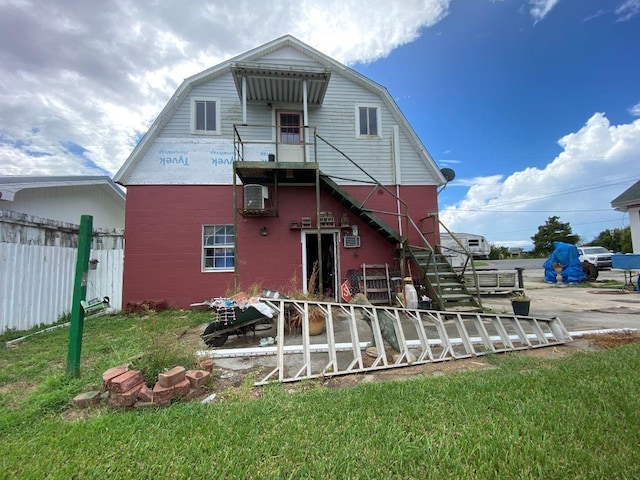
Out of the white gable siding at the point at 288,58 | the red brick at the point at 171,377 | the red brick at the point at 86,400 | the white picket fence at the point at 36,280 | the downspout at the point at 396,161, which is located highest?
the white gable siding at the point at 288,58

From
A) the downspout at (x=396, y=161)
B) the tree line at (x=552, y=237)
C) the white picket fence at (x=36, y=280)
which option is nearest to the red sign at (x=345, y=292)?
the downspout at (x=396, y=161)

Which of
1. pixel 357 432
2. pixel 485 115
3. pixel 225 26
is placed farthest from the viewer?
pixel 485 115

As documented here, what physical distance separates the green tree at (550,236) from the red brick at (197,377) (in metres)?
50.1

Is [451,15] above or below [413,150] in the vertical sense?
above

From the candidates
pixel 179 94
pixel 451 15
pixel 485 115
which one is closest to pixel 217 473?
pixel 179 94

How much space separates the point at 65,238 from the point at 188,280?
310 centimetres

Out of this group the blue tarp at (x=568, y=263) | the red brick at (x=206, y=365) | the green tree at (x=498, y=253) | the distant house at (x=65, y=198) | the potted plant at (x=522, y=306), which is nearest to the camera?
the red brick at (x=206, y=365)

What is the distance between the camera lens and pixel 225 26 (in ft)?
29.7

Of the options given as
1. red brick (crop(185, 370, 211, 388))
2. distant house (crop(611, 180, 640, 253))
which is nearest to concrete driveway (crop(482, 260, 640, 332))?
distant house (crop(611, 180, 640, 253))

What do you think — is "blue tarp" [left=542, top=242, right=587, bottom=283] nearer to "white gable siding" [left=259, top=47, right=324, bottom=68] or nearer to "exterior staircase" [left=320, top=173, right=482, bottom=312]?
"exterior staircase" [left=320, top=173, right=482, bottom=312]

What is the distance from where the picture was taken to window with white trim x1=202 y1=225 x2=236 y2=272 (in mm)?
8711

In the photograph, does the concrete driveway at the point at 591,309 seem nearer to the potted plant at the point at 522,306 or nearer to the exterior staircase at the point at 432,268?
the potted plant at the point at 522,306

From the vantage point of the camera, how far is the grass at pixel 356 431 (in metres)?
1.78

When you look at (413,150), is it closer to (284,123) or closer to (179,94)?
(284,123)
